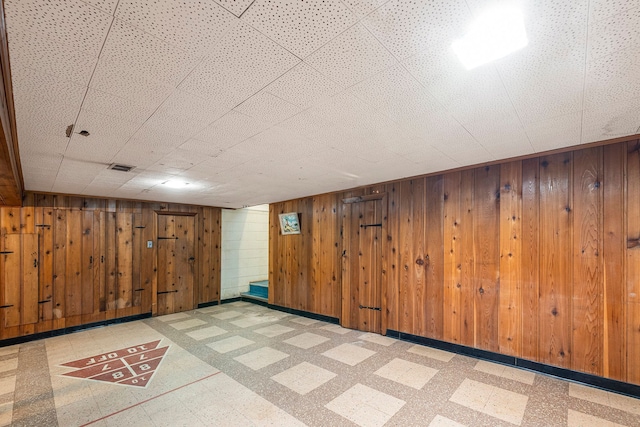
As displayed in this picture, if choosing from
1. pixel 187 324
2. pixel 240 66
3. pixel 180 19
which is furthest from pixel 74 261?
pixel 180 19

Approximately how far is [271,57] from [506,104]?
1573mm

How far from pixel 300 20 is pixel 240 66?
45cm

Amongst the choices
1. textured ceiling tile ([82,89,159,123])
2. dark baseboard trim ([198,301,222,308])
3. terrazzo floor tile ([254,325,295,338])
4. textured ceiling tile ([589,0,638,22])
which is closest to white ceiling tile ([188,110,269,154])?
textured ceiling tile ([82,89,159,123])

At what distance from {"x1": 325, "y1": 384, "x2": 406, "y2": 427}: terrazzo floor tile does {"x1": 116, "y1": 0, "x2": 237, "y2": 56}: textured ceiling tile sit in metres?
2.86

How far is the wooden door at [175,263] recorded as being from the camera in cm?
615

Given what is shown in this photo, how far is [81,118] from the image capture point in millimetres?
2037

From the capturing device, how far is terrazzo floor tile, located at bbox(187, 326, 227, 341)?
4.66 m

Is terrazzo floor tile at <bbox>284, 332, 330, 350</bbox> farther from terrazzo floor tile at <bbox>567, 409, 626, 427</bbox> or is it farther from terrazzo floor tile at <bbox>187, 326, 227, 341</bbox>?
terrazzo floor tile at <bbox>567, 409, 626, 427</bbox>

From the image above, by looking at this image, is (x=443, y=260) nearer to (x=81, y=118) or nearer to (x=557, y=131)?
(x=557, y=131)

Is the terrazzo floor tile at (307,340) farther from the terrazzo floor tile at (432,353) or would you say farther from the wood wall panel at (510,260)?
the wood wall panel at (510,260)

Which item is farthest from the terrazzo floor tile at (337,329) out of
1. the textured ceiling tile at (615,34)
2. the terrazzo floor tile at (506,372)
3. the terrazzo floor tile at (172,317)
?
the textured ceiling tile at (615,34)

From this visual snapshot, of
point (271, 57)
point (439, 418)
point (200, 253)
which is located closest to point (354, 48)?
point (271, 57)

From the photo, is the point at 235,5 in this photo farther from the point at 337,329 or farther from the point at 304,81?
the point at 337,329

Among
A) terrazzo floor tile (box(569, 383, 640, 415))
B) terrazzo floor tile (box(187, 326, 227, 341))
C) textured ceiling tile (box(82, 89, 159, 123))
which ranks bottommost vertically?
terrazzo floor tile (box(187, 326, 227, 341))
